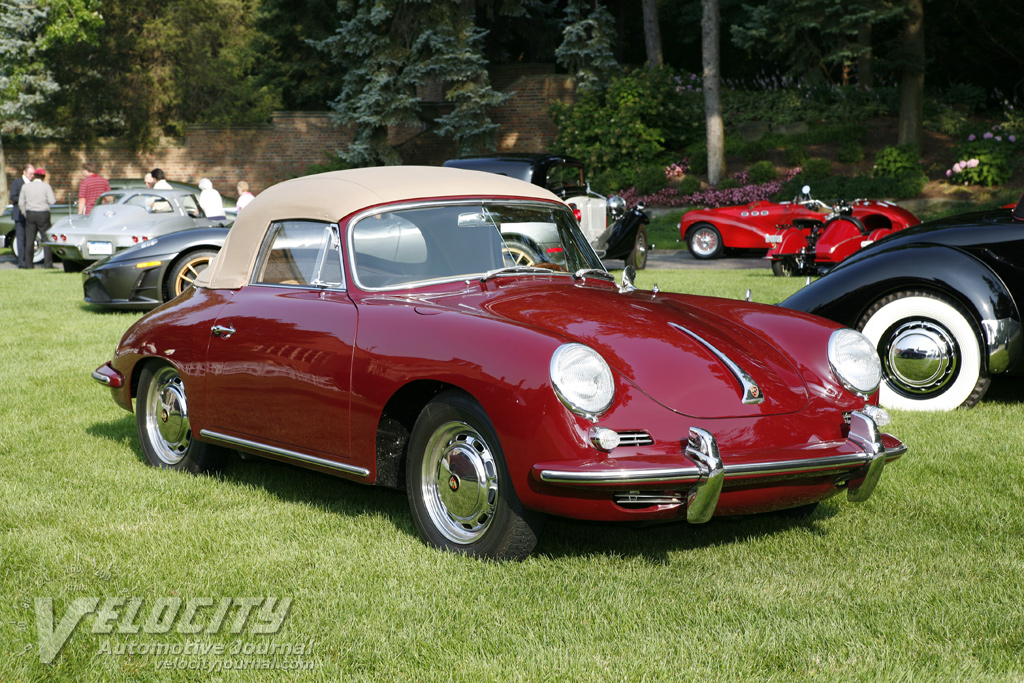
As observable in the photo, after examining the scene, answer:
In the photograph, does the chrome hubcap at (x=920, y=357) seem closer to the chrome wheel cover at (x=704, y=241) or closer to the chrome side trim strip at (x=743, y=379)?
the chrome side trim strip at (x=743, y=379)

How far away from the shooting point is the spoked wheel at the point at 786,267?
44.2 feet

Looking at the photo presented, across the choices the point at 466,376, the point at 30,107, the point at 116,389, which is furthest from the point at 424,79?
the point at 466,376

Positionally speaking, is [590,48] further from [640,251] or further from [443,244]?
[443,244]

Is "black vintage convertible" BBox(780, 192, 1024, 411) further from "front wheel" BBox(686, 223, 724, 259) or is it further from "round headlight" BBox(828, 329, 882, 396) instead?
"front wheel" BBox(686, 223, 724, 259)

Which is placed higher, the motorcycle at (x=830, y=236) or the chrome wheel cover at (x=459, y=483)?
the motorcycle at (x=830, y=236)

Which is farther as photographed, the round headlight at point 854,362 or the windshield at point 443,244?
the windshield at point 443,244

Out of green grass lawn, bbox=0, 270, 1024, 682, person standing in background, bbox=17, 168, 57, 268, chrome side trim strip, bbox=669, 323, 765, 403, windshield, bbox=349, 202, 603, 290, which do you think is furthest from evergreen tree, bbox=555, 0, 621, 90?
chrome side trim strip, bbox=669, 323, 765, 403

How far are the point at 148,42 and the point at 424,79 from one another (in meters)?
9.97

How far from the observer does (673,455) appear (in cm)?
349

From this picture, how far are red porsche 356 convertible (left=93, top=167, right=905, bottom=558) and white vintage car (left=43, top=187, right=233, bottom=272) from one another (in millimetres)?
9904

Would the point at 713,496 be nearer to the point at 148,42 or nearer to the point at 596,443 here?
the point at 596,443

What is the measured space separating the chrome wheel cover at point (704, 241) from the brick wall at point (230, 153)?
584 inches

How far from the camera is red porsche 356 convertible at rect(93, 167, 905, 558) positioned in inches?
139

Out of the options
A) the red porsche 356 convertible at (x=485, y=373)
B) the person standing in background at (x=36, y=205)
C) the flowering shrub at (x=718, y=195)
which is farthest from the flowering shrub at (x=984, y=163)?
the red porsche 356 convertible at (x=485, y=373)
